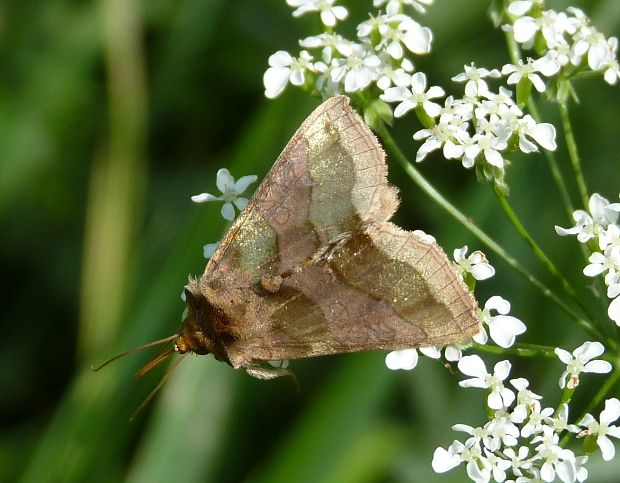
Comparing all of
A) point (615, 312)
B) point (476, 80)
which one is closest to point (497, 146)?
point (476, 80)

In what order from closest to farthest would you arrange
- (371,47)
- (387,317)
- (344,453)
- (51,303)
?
(387,317) → (371,47) → (344,453) → (51,303)

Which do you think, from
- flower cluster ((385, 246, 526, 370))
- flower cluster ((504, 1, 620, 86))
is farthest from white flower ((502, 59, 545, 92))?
flower cluster ((385, 246, 526, 370))

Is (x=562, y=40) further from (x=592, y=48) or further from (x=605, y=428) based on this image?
(x=605, y=428)

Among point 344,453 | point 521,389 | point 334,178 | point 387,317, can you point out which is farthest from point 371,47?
point 344,453

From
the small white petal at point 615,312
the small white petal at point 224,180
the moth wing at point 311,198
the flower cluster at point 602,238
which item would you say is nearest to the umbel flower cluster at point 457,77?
the moth wing at point 311,198

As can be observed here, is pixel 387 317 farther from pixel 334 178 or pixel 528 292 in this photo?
pixel 528 292

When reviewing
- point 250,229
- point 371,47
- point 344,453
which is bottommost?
point 344,453
